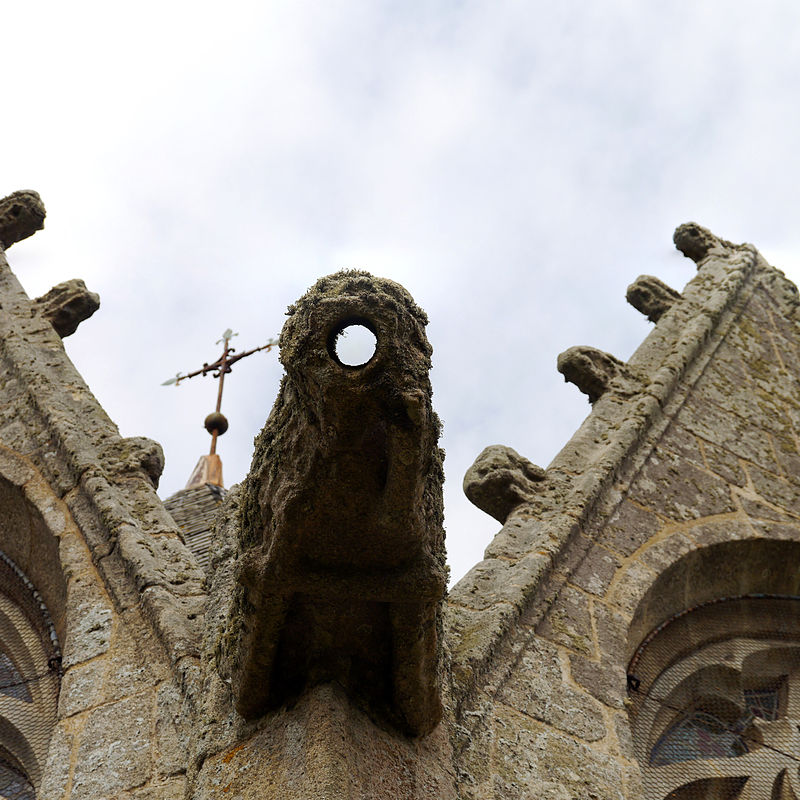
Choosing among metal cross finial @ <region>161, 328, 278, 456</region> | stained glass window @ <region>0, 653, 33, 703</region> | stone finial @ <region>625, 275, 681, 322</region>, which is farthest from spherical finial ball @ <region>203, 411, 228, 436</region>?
stained glass window @ <region>0, 653, 33, 703</region>

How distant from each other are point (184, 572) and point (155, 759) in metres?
0.88

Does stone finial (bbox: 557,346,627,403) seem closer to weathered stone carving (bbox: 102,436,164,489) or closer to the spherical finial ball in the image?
weathered stone carving (bbox: 102,436,164,489)

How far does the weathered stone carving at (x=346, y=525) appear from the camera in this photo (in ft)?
9.48

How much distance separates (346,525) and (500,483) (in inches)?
84.3

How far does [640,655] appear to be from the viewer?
487 cm

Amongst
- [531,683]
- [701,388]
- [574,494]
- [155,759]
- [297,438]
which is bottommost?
[155,759]

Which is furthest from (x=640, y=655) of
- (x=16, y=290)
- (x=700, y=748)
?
(x=16, y=290)

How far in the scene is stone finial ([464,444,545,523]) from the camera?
507 cm

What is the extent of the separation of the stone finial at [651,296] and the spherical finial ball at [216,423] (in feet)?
34.0

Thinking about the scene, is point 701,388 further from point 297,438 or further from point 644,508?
point 297,438

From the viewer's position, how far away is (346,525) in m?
3.02

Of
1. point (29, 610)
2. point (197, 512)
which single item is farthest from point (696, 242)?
point (197, 512)

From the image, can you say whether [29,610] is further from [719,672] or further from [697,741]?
[719,672]

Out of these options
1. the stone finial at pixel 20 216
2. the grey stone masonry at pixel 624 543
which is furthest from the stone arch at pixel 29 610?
the stone finial at pixel 20 216
